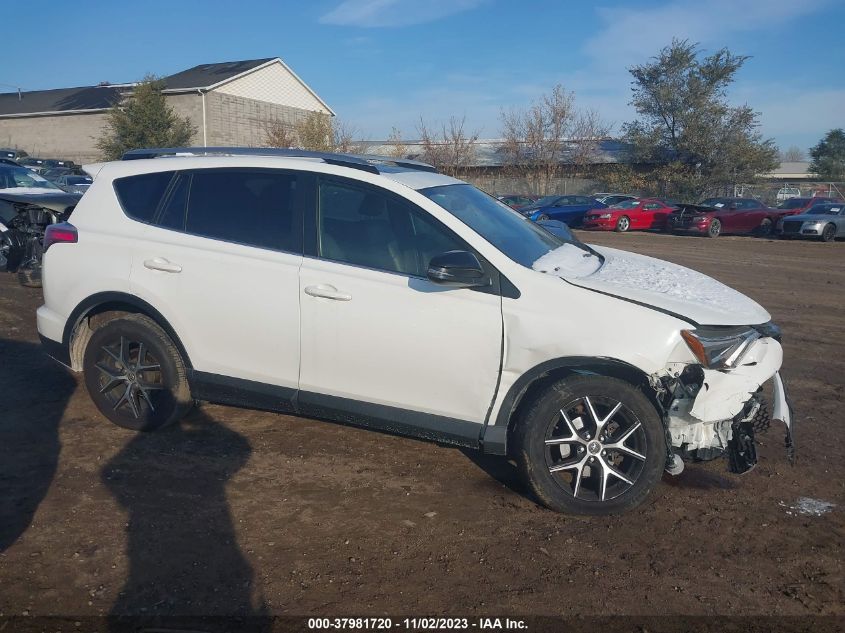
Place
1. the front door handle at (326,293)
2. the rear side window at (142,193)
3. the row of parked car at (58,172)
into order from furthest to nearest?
the row of parked car at (58,172) < the rear side window at (142,193) < the front door handle at (326,293)

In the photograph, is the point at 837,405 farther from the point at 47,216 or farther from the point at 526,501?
the point at 47,216

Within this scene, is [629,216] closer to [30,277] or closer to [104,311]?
[30,277]

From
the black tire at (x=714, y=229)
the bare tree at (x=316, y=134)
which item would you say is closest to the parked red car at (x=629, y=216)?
the black tire at (x=714, y=229)

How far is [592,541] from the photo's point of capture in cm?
385

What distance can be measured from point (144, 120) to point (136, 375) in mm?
37561

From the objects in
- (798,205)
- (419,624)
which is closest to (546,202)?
(798,205)

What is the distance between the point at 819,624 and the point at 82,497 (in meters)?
3.81

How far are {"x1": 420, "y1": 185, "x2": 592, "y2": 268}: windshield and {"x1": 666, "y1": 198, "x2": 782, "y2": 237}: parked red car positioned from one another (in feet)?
78.8

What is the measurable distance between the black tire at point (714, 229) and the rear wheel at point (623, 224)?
3.22 metres

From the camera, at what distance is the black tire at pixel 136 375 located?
4973 mm

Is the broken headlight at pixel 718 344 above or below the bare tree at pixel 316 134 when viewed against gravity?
below

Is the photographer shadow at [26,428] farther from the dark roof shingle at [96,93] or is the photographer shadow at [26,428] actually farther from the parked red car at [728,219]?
the dark roof shingle at [96,93]

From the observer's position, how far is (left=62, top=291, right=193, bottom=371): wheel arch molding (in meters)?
4.94

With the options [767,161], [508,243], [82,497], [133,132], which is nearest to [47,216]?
[82,497]
